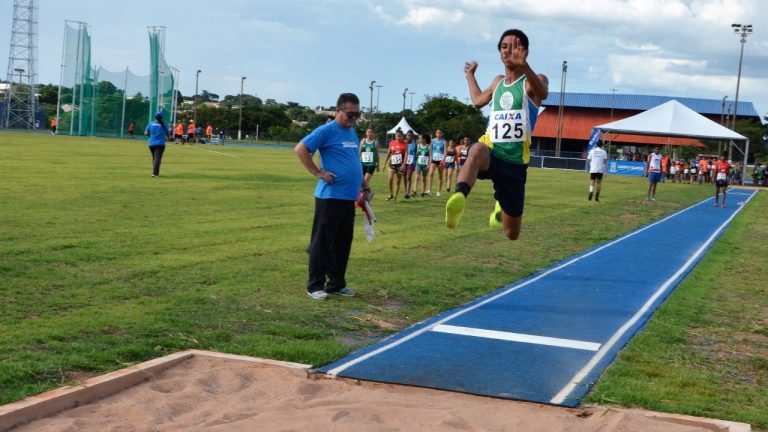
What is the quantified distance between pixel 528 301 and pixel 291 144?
7839 cm

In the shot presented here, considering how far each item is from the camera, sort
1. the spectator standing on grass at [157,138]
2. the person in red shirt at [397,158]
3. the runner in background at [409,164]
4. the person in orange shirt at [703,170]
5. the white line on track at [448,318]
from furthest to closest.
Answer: the person in orange shirt at [703,170], the spectator standing on grass at [157,138], the runner in background at [409,164], the person in red shirt at [397,158], the white line on track at [448,318]

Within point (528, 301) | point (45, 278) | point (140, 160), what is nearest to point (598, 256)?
point (528, 301)

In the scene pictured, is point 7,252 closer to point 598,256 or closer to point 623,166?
point 598,256

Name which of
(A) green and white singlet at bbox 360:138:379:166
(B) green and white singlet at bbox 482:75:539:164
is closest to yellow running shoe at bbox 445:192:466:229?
(B) green and white singlet at bbox 482:75:539:164

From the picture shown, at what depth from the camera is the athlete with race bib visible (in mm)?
7781

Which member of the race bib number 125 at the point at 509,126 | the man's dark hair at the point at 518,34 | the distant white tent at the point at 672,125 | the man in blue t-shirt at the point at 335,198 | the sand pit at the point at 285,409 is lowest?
the sand pit at the point at 285,409

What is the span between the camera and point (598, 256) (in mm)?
13766

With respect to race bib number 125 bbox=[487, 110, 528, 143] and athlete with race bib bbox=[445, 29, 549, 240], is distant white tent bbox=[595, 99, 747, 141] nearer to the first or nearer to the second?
athlete with race bib bbox=[445, 29, 549, 240]

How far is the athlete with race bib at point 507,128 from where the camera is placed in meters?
7.78

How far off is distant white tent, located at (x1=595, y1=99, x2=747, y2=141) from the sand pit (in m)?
41.7

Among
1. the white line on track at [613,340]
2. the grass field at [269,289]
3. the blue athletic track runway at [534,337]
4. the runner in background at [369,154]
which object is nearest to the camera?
the white line on track at [613,340]

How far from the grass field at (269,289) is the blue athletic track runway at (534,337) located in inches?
9.0

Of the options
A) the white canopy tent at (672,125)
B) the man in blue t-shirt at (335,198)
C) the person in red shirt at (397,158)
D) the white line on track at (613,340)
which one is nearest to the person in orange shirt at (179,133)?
the white canopy tent at (672,125)

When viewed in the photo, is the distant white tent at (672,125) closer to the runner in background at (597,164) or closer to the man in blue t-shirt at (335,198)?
the runner in background at (597,164)
